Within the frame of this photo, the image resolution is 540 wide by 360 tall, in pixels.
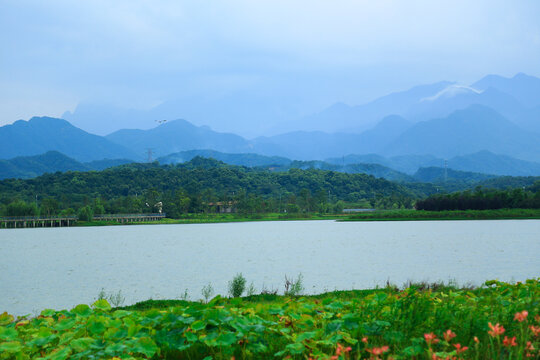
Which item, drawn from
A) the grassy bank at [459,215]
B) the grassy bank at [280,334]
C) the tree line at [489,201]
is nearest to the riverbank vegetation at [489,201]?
the tree line at [489,201]

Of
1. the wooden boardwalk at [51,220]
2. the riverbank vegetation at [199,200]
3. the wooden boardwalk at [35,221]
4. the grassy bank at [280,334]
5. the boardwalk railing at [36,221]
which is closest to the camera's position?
the grassy bank at [280,334]

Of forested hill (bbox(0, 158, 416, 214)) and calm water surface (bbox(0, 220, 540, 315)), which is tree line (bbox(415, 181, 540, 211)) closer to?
forested hill (bbox(0, 158, 416, 214))

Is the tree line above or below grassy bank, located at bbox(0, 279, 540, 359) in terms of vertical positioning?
above

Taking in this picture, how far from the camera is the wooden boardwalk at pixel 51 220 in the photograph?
115562 mm

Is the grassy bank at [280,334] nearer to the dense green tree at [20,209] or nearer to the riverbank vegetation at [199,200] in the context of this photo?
the riverbank vegetation at [199,200]

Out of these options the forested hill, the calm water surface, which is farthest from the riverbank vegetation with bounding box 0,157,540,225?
the calm water surface

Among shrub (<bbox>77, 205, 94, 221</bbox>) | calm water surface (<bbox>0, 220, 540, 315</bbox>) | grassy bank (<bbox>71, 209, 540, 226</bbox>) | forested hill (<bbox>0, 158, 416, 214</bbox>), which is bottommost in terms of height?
calm water surface (<bbox>0, 220, 540, 315</bbox>)

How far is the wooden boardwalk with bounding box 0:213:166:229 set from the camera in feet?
379

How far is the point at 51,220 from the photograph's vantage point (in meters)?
119

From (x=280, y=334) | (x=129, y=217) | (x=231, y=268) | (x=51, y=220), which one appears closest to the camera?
(x=280, y=334)

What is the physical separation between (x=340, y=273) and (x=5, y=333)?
27741 mm

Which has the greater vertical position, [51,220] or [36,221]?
[51,220]

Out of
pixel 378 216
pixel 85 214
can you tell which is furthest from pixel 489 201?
pixel 85 214

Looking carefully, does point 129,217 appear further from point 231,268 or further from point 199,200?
point 231,268
